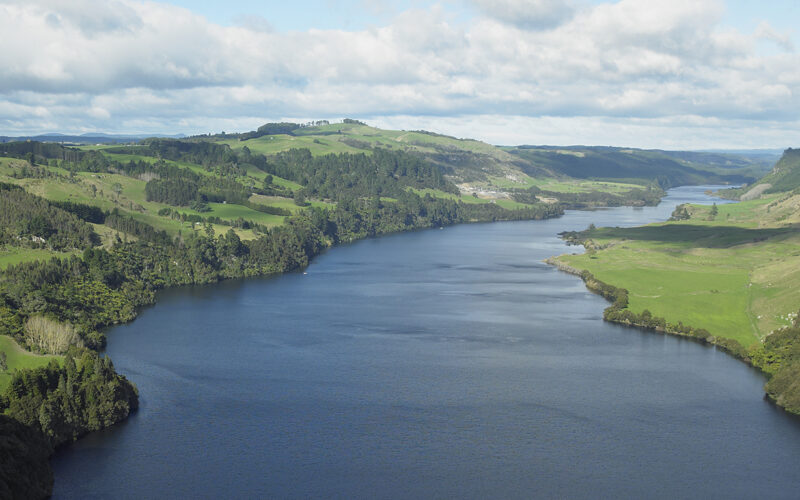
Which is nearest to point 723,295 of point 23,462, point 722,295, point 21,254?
point 722,295

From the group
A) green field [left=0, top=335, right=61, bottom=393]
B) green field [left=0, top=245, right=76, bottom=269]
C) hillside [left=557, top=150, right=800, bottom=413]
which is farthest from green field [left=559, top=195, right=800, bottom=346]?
green field [left=0, top=245, right=76, bottom=269]

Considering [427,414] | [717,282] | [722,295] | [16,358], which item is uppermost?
[717,282]

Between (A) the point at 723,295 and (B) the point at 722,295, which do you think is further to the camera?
(B) the point at 722,295

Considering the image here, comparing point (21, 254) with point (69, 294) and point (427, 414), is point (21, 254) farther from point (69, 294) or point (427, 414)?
point (427, 414)

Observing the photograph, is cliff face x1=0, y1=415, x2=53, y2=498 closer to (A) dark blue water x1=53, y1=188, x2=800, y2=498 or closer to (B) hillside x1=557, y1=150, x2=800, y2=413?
(A) dark blue water x1=53, y1=188, x2=800, y2=498

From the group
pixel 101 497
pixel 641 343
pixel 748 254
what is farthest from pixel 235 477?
pixel 748 254
